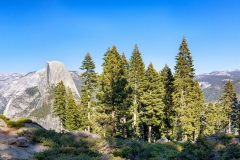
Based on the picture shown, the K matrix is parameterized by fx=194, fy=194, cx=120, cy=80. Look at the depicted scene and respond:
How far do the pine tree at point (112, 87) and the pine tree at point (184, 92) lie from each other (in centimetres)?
1002

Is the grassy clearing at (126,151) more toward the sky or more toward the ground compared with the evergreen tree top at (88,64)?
more toward the ground

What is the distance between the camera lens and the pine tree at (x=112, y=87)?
23.8 metres

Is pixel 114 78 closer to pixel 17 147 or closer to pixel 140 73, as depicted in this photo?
pixel 140 73

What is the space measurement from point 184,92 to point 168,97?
4109 mm

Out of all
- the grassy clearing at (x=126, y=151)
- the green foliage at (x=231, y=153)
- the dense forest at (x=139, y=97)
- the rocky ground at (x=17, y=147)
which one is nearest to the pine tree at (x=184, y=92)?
the dense forest at (x=139, y=97)

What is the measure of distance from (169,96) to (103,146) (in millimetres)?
21673

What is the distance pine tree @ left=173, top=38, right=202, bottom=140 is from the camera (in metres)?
29.4

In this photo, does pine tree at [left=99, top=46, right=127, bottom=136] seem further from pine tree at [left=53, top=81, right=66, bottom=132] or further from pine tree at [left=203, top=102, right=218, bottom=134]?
pine tree at [left=203, top=102, right=218, bottom=134]

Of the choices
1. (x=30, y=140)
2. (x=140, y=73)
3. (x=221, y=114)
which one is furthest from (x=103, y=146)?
(x=221, y=114)

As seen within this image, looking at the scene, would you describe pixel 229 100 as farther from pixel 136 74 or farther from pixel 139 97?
pixel 136 74

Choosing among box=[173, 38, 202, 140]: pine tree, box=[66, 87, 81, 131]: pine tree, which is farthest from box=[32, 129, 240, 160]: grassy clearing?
box=[66, 87, 81, 131]: pine tree

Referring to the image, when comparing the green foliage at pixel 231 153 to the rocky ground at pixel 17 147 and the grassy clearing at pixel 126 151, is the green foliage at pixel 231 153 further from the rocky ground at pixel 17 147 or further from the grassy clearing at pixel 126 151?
the rocky ground at pixel 17 147

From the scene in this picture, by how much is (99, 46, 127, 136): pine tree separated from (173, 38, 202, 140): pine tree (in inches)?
394

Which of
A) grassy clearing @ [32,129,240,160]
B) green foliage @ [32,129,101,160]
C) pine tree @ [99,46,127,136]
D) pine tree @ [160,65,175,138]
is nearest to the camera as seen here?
green foliage @ [32,129,101,160]
